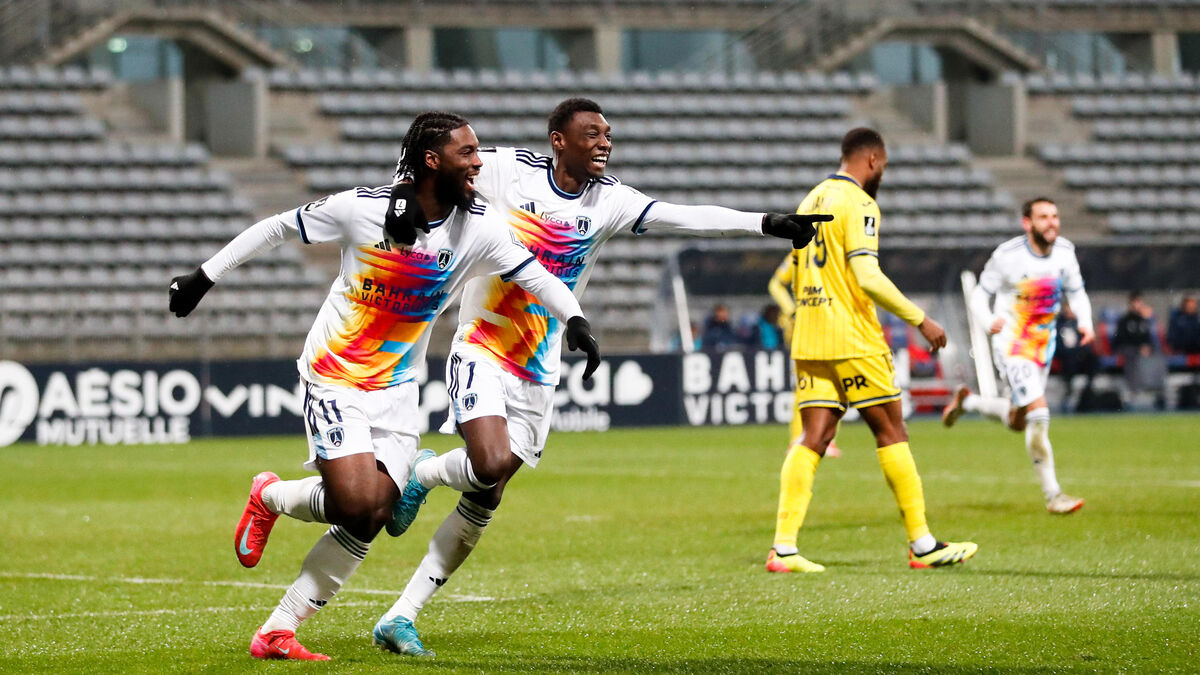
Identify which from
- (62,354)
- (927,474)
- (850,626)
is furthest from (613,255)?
(850,626)

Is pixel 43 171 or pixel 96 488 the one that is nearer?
pixel 96 488

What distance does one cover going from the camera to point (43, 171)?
2717 centimetres

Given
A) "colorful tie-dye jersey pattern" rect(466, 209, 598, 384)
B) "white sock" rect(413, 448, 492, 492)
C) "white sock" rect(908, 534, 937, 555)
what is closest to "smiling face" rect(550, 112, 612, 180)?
"colorful tie-dye jersey pattern" rect(466, 209, 598, 384)

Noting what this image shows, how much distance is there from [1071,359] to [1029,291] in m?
13.3

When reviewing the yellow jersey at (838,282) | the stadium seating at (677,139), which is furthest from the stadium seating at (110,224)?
the yellow jersey at (838,282)

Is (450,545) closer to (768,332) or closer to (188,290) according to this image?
(188,290)

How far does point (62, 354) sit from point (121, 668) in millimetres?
16065

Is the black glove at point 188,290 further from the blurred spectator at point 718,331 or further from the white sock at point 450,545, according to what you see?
the blurred spectator at point 718,331

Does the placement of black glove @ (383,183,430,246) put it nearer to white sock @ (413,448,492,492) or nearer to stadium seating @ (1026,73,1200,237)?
white sock @ (413,448,492,492)

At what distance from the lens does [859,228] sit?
27.9ft

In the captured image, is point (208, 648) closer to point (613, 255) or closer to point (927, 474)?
point (927, 474)

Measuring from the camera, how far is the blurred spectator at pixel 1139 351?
949 inches

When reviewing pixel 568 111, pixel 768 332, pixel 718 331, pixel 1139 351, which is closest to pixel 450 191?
pixel 568 111

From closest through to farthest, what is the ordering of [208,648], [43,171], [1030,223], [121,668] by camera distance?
[121,668] < [208,648] < [1030,223] < [43,171]
